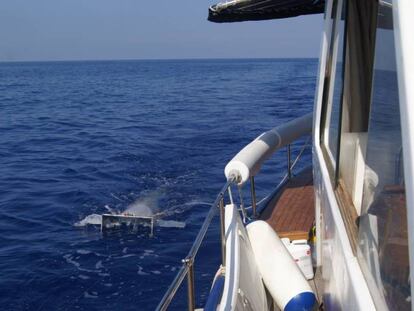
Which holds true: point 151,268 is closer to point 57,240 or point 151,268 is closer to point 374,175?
point 57,240

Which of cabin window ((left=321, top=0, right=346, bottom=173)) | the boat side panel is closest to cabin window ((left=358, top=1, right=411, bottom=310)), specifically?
the boat side panel

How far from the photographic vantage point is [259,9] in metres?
4.66

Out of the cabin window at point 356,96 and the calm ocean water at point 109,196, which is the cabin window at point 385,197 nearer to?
the cabin window at point 356,96

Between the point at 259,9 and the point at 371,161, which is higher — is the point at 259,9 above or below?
above

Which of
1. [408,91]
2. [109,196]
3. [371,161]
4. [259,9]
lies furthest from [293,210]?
[109,196]

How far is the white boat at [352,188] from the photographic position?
1237 millimetres

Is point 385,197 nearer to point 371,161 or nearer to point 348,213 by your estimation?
point 371,161

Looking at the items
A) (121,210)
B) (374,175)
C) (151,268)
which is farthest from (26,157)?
(374,175)

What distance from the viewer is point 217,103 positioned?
87.4 feet

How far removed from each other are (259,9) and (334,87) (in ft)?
6.66

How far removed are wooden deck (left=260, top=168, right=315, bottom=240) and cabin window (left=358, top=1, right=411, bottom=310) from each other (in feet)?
7.85

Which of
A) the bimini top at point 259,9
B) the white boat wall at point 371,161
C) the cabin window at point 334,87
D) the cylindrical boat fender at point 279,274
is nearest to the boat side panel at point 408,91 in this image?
the white boat wall at point 371,161

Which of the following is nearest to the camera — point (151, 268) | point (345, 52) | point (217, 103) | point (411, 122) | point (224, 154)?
point (411, 122)

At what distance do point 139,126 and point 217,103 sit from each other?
7202 millimetres
